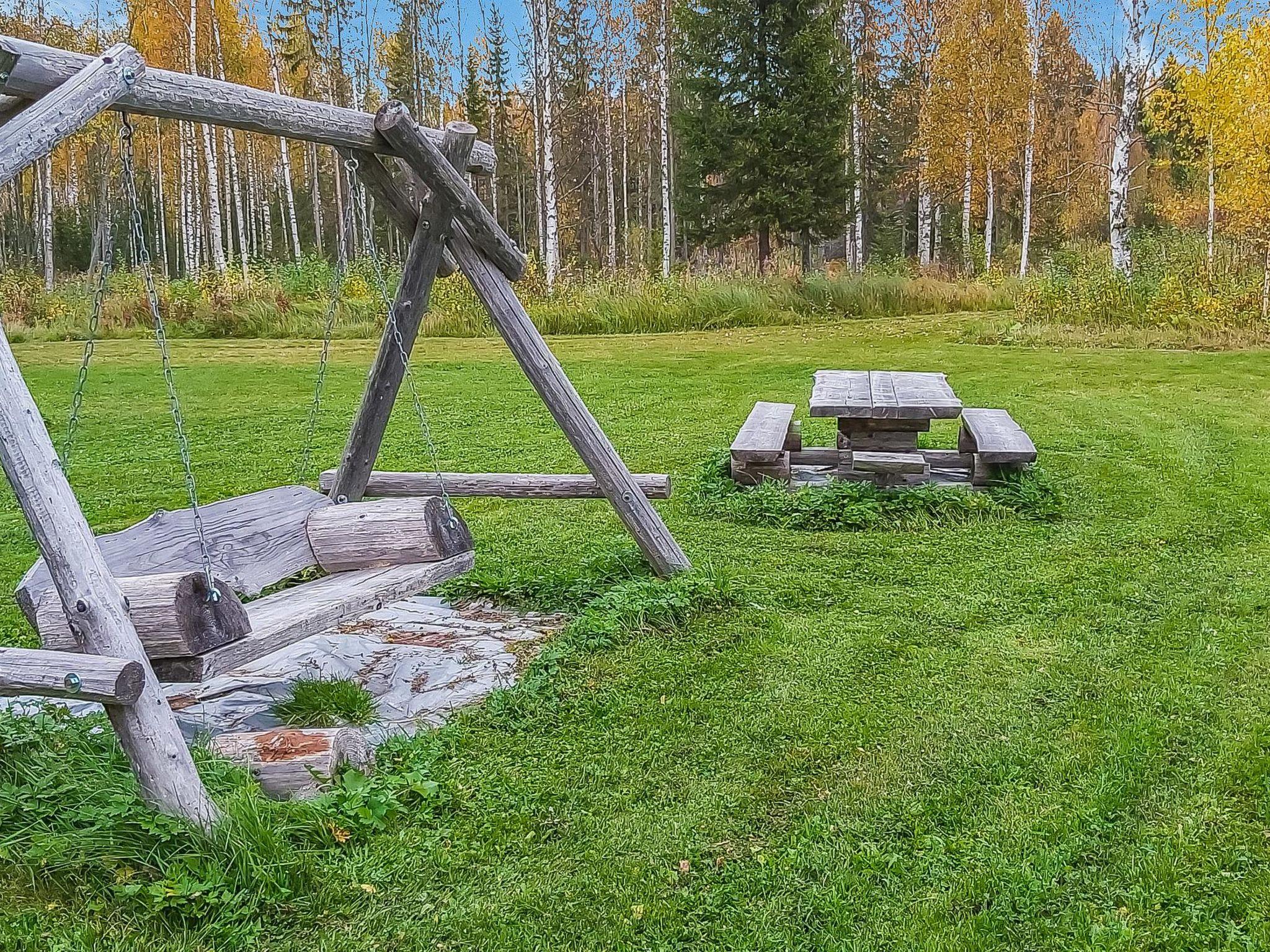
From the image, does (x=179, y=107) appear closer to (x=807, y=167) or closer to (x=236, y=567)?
(x=236, y=567)

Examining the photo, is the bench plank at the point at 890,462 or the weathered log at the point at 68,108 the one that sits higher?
the weathered log at the point at 68,108

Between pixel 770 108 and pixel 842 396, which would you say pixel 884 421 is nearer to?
pixel 842 396

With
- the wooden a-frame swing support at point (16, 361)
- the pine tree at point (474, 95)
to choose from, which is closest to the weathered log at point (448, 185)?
the wooden a-frame swing support at point (16, 361)

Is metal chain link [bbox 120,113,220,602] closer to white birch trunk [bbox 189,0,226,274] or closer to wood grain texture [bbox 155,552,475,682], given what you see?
wood grain texture [bbox 155,552,475,682]

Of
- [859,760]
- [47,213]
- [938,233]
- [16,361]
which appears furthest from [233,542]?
[938,233]

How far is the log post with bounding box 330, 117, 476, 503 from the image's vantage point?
391 cm

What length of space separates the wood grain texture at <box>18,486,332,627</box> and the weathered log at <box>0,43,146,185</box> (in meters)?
1.41

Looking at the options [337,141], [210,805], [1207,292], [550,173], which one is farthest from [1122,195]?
[210,805]

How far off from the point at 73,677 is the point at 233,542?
1557 mm

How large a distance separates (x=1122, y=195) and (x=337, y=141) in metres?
14.6

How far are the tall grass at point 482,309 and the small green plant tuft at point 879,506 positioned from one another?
1016cm

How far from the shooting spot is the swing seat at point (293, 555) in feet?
9.32

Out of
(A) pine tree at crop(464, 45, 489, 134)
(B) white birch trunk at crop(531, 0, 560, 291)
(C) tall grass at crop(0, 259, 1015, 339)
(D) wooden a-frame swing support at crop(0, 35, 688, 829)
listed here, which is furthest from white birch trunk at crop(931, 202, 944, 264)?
(D) wooden a-frame swing support at crop(0, 35, 688, 829)

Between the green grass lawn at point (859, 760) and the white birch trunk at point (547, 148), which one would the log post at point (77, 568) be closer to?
the green grass lawn at point (859, 760)
